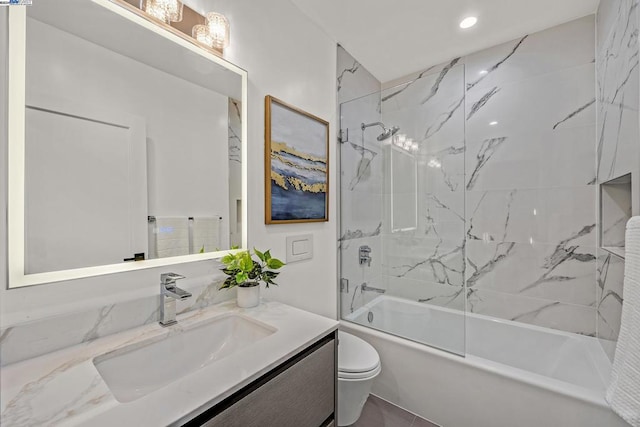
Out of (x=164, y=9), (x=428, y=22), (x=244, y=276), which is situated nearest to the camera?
(x=164, y=9)

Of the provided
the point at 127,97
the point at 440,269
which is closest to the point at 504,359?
the point at 440,269

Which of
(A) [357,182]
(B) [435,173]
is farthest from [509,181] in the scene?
(A) [357,182]

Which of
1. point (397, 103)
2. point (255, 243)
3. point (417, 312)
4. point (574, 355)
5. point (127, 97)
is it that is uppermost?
point (397, 103)

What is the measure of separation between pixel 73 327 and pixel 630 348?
6.51 ft

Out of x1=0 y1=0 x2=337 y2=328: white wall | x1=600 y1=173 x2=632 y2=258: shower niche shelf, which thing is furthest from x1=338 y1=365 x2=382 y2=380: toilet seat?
x1=600 y1=173 x2=632 y2=258: shower niche shelf

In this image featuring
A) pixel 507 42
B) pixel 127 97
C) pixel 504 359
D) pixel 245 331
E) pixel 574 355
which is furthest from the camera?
pixel 507 42

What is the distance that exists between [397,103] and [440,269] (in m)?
1.35

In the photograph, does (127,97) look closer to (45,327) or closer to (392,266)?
(45,327)

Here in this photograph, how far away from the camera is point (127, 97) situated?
99 cm

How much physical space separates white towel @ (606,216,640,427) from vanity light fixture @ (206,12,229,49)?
1901mm

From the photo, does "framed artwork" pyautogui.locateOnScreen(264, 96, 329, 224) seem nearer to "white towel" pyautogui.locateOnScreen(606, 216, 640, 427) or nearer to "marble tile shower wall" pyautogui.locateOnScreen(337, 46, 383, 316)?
"marble tile shower wall" pyautogui.locateOnScreen(337, 46, 383, 316)

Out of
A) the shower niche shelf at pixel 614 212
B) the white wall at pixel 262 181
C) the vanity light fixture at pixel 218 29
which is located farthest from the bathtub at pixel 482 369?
the vanity light fixture at pixel 218 29

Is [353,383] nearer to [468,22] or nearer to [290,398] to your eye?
[290,398]

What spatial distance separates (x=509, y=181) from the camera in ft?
6.68
